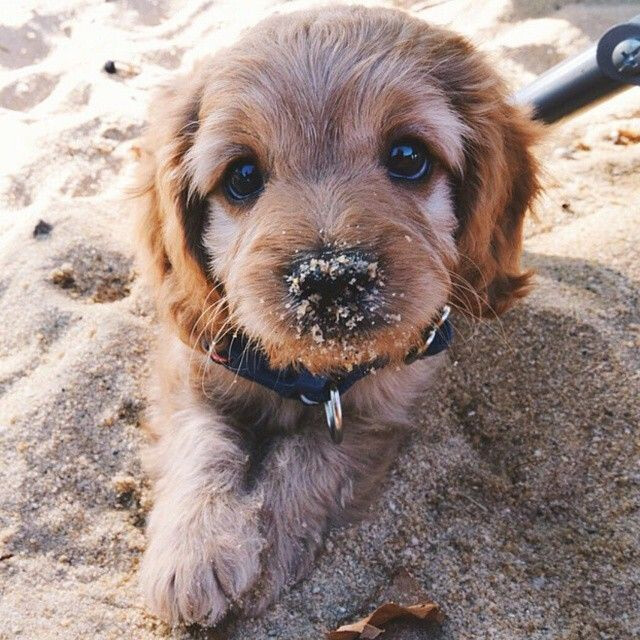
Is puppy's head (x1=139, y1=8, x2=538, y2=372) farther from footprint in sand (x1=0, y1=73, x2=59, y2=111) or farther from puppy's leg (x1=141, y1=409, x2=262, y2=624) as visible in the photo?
footprint in sand (x1=0, y1=73, x2=59, y2=111)

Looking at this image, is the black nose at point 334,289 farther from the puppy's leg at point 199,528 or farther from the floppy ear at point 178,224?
the puppy's leg at point 199,528

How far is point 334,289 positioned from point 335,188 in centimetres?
34

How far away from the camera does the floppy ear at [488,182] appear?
1.95 metres

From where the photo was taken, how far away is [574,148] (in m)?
3.40

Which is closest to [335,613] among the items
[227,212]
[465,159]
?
[227,212]

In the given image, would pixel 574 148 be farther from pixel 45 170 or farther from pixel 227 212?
pixel 45 170

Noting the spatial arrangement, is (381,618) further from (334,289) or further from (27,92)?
(27,92)

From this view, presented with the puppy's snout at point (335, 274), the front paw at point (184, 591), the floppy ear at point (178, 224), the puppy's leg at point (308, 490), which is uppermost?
the puppy's snout at point (335, 274)

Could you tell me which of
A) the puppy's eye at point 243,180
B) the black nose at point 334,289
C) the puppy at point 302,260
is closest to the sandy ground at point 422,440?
the puppy at point 302,260

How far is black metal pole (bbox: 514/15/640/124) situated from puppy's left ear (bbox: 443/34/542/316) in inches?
19.0

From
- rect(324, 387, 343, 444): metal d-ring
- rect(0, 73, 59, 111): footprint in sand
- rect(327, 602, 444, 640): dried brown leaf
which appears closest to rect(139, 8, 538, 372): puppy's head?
rect(324, 387, 343, 444): metal d-ring

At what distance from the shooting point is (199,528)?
1.83 meters

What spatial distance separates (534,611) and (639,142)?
242 cm

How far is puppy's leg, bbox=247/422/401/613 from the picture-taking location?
183cm
